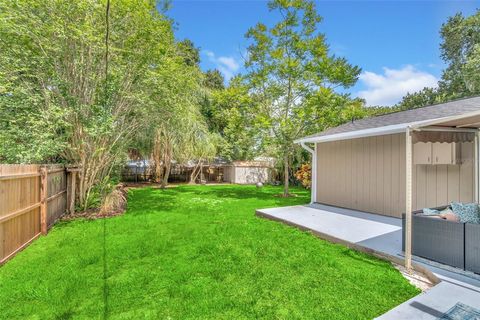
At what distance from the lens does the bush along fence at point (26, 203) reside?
4.06m

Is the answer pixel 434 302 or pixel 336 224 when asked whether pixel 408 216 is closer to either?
pixel 434 302

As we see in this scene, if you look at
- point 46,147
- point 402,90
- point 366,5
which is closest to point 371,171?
point 366,5

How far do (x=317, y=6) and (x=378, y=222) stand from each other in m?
9.11

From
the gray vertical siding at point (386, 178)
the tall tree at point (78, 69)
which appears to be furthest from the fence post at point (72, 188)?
the gray vertical siding at point (386, 178)

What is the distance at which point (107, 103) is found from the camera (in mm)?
7094

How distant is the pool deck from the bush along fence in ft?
17.2

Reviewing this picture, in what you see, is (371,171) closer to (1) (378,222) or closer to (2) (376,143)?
(2) (376,143)

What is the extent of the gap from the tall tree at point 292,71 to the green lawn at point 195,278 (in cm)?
632

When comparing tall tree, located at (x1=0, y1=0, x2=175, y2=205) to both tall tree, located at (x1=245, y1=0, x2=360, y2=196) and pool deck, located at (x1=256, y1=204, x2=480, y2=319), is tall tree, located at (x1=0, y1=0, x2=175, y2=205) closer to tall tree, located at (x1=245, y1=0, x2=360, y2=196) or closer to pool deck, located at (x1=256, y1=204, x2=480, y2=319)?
tall tree, located at (x1=245, y1=0, x2=360, y2=196)

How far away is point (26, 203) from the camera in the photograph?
4.86 meters

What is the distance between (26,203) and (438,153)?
9.10 metres

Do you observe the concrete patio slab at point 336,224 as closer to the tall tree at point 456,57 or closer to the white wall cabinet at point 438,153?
the white wall cabinet at point 438,153

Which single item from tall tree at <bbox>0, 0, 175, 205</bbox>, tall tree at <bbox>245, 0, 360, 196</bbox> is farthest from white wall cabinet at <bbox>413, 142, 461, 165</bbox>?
tall tree at <bbox>0, 0, 175, 205</bbox>

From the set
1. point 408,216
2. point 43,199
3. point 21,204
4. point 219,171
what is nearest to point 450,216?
point 408,216
